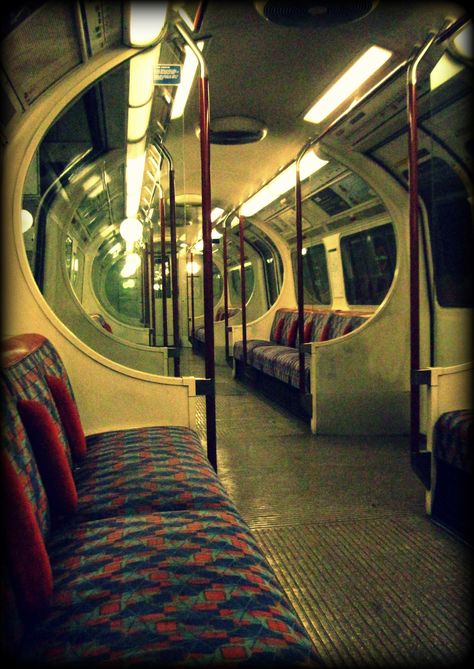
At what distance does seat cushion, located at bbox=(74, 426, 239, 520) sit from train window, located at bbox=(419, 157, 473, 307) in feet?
9.43

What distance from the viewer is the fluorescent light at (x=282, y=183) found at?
6.86 m

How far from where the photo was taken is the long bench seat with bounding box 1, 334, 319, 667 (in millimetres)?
1262

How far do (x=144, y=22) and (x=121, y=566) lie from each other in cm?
264

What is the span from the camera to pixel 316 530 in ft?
10.9

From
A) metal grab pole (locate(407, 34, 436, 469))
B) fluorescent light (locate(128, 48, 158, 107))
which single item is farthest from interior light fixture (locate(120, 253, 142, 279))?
metal grab pole (locate(407, 34, 436, 469))

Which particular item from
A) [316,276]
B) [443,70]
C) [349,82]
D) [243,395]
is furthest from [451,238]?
[316,276]

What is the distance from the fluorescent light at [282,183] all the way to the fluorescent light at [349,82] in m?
0.79

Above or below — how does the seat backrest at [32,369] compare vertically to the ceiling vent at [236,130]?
below

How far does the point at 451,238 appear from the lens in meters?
5.09

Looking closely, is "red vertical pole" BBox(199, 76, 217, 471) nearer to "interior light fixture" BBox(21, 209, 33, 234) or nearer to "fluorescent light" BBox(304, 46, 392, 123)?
"interior light fixture" BBox(21, 209, 33, 234)

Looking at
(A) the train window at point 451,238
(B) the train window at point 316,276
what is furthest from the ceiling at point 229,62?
(B) the train window at point 316,276

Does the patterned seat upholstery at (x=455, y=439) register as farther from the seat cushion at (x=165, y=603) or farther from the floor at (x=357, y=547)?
the seat cushion at (x=165, y=603)

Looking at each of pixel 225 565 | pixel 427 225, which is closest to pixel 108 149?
pixel 427 225

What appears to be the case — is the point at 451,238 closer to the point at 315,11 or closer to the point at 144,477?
the point at 315,11
